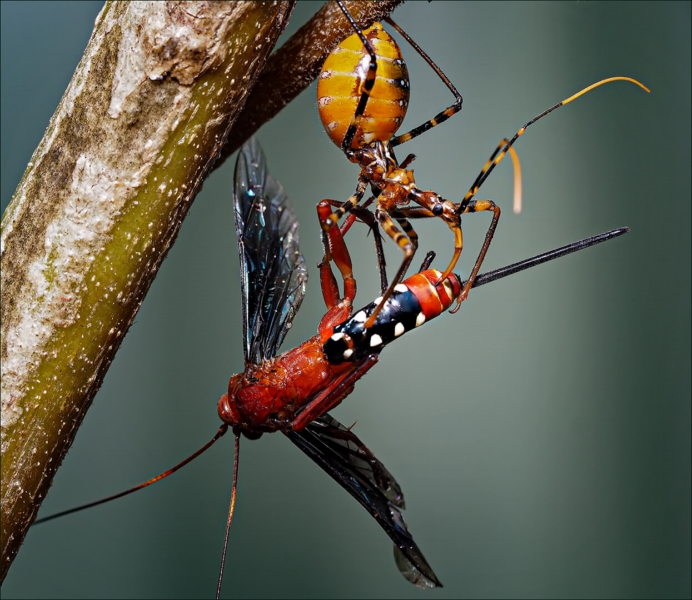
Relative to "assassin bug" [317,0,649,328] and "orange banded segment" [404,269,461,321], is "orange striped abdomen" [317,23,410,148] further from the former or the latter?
"orange banded segment" [404,269,461,321]

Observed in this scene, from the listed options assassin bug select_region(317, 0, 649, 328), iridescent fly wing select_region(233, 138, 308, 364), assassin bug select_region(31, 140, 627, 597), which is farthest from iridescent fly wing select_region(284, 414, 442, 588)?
assassin bug select_region(317, 0, 649, 328)

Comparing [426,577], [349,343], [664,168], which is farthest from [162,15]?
[664,168]

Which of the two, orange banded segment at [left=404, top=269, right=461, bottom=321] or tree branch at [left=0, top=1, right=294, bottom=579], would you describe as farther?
orange banded segment at [left=404, top=269, right=461, bottom=321]

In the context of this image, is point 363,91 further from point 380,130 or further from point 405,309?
point 405,309

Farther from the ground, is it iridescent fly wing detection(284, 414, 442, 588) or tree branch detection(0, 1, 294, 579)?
tree branch detection(0, 1, 294, 579)

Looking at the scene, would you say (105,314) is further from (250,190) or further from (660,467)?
(660,467)

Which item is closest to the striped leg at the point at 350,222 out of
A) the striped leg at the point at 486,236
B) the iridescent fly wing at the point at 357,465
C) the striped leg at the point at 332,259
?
the striped leg at the point at 332,259

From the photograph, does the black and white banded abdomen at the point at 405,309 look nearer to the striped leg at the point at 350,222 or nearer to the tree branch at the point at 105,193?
the striped leg at the point at 350,222
